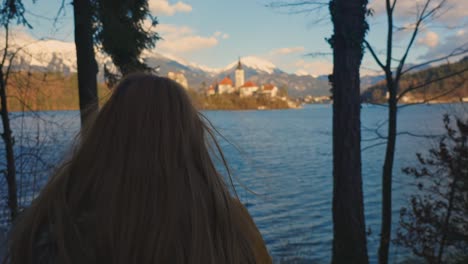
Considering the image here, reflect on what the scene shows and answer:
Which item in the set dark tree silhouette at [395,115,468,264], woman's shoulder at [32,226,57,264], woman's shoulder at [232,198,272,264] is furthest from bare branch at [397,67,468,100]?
woman's shoulder at [32,226,57,264]

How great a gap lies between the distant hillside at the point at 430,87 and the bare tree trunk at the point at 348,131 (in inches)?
47.3

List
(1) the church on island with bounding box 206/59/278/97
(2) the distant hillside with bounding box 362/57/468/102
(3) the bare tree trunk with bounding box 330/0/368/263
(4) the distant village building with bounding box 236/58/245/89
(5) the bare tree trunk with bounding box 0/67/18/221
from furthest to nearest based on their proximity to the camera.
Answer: (4) the distant village building with bounding box 236/58/245/89
(1) the church on island with bounding box 206/59/278/97
(2) the distant hillside with bounding box 362/57/468/102
(5) the bare tree trunk with bounding box 0/67/18/221
(3) the bare tree trunk with bounding box 330/0/368/263

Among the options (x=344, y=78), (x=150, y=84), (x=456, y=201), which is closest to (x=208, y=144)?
(x=150, y=84)

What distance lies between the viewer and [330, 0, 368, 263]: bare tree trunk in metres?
4.90

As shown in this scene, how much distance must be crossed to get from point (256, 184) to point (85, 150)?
15.0 metres

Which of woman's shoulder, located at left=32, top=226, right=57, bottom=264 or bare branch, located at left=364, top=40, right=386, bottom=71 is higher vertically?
bare branch, located at left=364, top=40, right=386, bottom=71

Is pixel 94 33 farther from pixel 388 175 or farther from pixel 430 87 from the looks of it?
pixel 430 87

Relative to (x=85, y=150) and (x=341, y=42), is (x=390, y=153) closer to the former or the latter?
(x=341, y=42)

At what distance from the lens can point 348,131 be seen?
4.92 meters

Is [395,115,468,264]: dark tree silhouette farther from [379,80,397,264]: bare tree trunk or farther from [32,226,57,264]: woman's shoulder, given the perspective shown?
[32,226,57,264]: woman's shoulder

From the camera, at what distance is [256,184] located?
1608cm

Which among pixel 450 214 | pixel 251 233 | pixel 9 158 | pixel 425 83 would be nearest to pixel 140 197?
pixel 251 233

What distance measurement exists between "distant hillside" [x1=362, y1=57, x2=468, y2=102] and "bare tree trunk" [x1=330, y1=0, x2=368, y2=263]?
1.20m

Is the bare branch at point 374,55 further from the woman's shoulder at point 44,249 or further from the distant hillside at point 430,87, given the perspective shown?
the woman's shoulder at point 44,249
